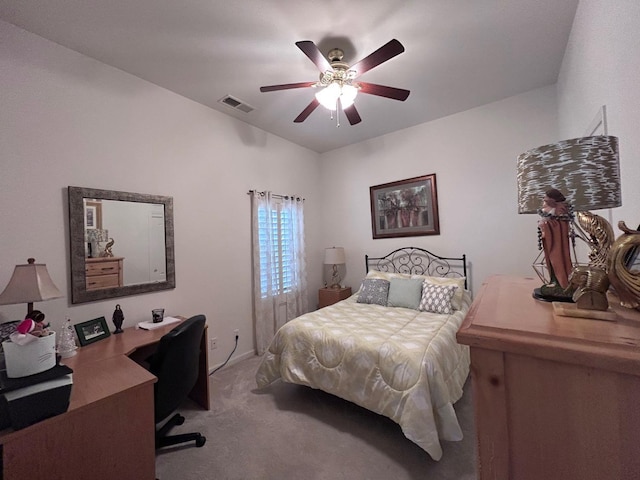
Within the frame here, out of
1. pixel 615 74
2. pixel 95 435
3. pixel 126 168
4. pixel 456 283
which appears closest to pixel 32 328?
pixel 95 435

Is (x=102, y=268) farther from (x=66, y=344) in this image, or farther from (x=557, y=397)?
(x=557, y=397)

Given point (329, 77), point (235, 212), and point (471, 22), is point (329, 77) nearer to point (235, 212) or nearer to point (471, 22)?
point (471, 22)

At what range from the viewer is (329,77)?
207 cm

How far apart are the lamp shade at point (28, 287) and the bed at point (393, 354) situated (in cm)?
163

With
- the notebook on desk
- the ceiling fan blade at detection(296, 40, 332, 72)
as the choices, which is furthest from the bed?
the ceiling fan blade at detection(296, 40, 332, 72)

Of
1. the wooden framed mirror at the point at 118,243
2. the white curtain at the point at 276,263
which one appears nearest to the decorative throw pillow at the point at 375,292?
the white curtain at the point at 276,263

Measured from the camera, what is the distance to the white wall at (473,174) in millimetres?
2924

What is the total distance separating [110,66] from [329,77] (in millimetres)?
1874

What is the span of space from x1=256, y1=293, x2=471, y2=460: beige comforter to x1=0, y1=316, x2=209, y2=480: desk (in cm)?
118

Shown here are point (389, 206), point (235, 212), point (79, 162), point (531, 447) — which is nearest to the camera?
point (531, 447)

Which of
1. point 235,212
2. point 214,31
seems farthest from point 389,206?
point 214,31

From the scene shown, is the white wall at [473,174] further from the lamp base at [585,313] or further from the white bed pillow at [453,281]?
the lamp base at [585,313]

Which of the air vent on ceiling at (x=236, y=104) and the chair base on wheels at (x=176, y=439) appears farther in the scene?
the air vent on ceiling at (x=236, y=104)

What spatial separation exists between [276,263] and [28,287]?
231cm
